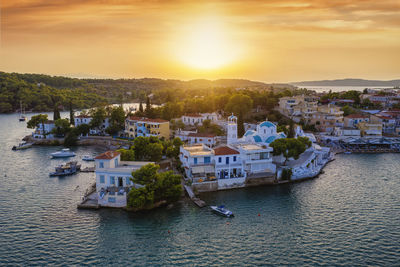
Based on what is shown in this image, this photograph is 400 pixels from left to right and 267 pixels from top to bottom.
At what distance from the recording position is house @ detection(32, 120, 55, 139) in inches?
2680

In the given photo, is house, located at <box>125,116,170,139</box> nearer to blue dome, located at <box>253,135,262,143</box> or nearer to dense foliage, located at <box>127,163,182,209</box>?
blue dome, located at <box>253,135,262,143</box>

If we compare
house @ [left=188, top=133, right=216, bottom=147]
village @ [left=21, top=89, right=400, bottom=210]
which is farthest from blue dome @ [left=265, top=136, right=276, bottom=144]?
house @ [left=188, top=133, right=216, bottom=147]

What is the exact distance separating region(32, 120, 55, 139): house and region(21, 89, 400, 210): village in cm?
21

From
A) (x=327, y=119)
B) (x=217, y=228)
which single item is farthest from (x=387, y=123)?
(x=217, y=228)

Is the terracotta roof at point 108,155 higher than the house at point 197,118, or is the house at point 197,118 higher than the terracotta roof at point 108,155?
the house at point 197,118

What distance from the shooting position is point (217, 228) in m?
27.9

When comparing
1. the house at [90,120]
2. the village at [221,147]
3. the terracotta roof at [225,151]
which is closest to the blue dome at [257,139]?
the village at [221,147]

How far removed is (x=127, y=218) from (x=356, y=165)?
1483 inches

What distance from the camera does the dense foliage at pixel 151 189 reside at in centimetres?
3027

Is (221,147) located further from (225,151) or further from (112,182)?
(112,182)

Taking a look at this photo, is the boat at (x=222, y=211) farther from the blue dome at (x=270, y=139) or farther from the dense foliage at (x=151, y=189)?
the blue dome at (x=270, y=139)

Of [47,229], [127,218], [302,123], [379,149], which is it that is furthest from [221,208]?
[302,123]

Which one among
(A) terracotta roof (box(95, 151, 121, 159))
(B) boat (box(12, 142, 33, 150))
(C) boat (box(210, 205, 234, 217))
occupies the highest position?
(A) terracotta roof (box(95, 151, 121, 159))

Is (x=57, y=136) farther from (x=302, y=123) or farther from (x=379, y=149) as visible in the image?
(x=379, y=149)
